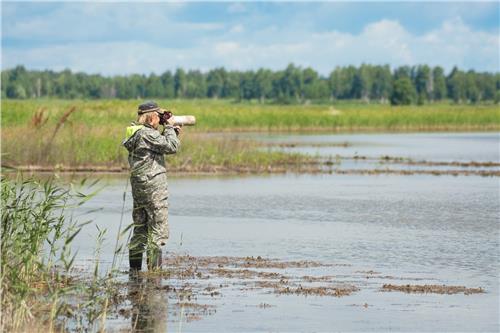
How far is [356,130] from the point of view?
66188mm

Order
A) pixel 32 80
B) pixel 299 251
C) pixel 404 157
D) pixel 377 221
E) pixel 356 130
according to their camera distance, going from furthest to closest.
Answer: pixel 32 80
pixel 356 130
pixel 404 157
pixel 377 221
pixel 299 251

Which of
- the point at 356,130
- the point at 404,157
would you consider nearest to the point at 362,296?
the point at 404,157

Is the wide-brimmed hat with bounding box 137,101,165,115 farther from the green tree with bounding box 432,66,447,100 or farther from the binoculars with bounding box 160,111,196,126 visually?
the green tree with bounding box 432,66,447,100

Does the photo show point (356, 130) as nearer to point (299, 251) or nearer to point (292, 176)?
point (292, 176)

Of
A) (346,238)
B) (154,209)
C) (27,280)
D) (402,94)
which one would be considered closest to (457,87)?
(402,94)

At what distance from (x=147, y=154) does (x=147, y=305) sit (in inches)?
86.2

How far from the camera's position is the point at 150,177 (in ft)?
38.8

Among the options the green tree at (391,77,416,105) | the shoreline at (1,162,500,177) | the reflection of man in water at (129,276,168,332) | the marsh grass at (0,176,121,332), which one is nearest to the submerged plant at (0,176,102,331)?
the marsh grass at (0,176,121,332)

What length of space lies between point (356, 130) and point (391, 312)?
5643 cm

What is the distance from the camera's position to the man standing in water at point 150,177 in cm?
1177

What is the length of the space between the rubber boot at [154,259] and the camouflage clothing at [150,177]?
0.46ft

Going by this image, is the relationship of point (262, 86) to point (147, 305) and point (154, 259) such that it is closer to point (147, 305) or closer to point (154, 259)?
point (154, 259)

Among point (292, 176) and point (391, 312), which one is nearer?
point (391, 312)

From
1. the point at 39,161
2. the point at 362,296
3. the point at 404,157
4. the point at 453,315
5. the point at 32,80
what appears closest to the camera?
the point at 453,315
